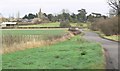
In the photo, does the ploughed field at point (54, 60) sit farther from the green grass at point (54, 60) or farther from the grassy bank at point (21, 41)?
the grassy bank at point (21, 41)

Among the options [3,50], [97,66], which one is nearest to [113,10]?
[3,50]

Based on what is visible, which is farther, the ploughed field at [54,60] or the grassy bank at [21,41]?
the grassy bank at [21,41]

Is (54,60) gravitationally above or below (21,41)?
above

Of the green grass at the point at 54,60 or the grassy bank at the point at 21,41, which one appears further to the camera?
the grassy bank at the point at 21,41

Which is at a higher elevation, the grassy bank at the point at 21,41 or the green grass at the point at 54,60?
the green grass at the point at 54,60

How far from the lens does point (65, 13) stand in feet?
569

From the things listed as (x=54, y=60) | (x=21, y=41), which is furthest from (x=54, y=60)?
(x=21, y=41)

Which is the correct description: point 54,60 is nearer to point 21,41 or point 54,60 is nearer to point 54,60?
point 54,60

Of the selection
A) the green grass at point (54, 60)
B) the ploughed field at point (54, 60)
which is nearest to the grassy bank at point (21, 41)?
the ploughed field at point (54, 60)

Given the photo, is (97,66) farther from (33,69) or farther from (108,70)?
(33,69)

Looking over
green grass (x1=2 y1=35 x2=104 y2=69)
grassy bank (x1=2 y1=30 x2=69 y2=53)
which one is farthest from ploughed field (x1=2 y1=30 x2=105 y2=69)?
grassy bank (x1=2 y1=30 x2=69 y2=53)

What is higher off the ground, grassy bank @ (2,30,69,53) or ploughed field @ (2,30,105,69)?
ploughed field @ (2,30,105,69)

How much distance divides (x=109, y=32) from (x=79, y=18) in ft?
369

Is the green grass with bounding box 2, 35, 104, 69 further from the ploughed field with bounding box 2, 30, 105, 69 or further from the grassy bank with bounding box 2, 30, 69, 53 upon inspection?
the grassy bank with bounding box 2, 30, 69, 53
